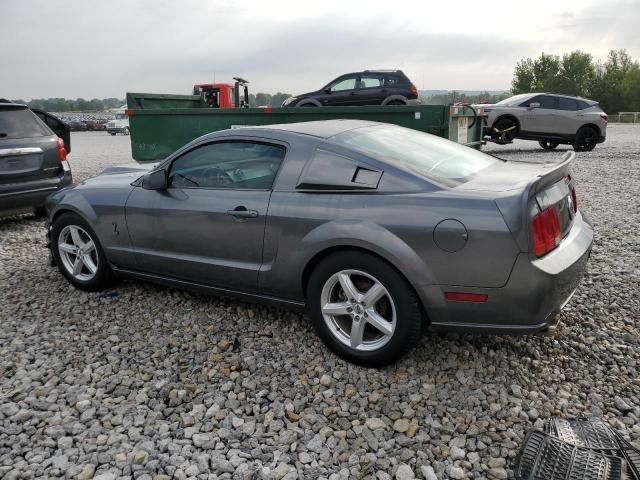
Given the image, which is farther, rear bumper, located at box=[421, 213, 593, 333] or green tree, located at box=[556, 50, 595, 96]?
green tree, located at box=[556, 50, 595, 96]

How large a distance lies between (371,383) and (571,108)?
47.1ft

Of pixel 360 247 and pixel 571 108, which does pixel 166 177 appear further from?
pixel 571 108

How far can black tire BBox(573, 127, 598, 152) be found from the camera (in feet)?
49.8

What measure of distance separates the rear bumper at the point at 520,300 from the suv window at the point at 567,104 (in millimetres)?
13642

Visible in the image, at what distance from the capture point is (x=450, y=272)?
2.81 metres

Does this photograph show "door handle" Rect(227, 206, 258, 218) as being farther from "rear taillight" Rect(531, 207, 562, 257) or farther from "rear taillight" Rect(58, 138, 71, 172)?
"rear taillight" Rect(58, 138, 71, 172)

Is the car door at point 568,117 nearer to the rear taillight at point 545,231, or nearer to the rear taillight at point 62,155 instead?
the rear taillight at point 62,155

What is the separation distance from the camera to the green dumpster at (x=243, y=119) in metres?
7.25

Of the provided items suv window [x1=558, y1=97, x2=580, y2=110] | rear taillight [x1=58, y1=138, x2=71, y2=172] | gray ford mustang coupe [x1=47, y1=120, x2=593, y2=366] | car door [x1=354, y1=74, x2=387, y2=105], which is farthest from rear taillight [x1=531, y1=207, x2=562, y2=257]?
suv window [x1=558, y1=97, x2=580, y2=110]

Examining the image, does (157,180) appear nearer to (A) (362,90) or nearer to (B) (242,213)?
(B) (242,213)

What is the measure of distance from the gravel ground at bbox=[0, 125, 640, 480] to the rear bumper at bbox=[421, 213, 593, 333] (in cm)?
40

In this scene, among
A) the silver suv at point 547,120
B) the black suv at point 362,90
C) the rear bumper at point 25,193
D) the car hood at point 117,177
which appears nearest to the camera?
the car hood at point 117,177

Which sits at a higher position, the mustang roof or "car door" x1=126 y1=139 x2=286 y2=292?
the mustang roof

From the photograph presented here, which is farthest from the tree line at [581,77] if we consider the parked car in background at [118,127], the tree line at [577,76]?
the parked car in background at [118,127]
